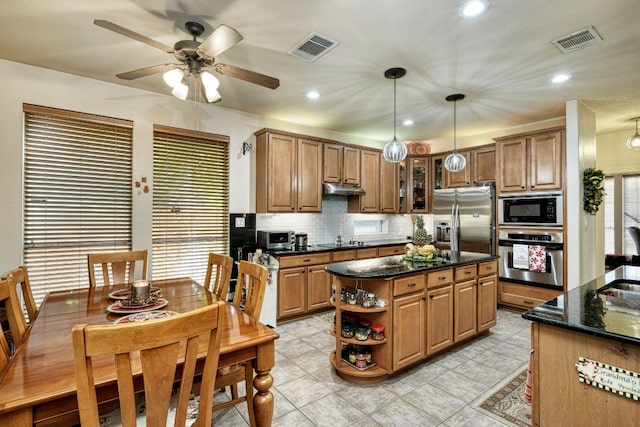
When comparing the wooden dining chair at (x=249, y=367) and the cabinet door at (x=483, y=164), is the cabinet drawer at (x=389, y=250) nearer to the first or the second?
the cabinet door at (x=483, y=164)

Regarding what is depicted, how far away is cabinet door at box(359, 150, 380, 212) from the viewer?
17.3 feet

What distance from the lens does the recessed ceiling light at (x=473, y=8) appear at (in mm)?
2055

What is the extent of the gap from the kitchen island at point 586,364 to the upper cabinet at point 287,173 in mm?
3269

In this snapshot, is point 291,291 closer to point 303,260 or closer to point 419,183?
point 303,260

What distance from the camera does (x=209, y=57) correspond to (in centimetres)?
212

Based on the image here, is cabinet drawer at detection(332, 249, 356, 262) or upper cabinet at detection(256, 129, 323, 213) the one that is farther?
cabinet drawer at detection(332, 249, 356, 262)

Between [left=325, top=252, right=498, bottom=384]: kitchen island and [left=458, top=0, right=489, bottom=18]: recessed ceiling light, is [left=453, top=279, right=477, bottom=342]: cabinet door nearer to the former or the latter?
[left=325, top=252, right=498, bottom=384]: kitchen island

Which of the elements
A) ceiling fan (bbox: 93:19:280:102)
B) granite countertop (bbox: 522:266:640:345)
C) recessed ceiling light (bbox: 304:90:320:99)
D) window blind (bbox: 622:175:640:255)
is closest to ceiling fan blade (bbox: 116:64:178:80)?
ceiling fan (bbox: 93:19:280:102)

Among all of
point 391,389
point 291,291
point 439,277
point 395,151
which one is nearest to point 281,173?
point 291,291

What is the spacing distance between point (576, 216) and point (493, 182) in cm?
117

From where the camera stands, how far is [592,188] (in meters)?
3.94

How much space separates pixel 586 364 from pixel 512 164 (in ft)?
12.6

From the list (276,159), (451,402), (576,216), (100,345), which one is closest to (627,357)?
(451,402)

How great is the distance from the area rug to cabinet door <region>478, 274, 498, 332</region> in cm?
80
